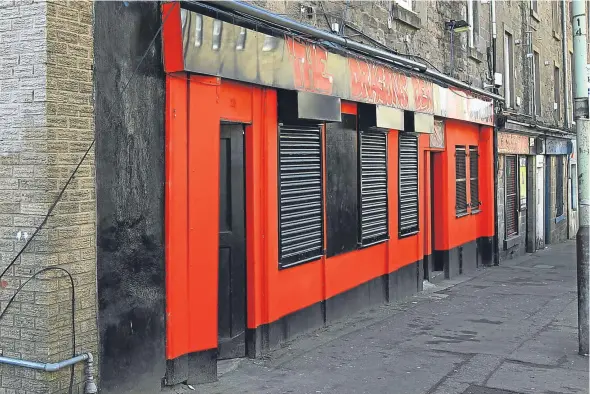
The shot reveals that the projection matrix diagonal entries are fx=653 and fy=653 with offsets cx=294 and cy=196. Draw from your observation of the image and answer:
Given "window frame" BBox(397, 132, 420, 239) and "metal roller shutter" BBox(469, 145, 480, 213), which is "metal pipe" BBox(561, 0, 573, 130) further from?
"window frame" BBox(397, 132, 420, 239)

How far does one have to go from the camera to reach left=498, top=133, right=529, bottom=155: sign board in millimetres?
15766

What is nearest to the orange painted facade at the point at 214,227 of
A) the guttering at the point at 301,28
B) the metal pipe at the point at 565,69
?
the guttering at the point at 301,28

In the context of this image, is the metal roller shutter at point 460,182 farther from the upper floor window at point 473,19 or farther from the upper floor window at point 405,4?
the upper floor window at point 405,4

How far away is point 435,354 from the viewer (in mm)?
6879

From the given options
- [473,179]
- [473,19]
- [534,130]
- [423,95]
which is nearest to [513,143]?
[534,130]

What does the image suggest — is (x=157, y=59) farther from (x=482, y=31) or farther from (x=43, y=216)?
(x=482, y=31)

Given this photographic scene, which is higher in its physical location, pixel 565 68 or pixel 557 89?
pixel 565 68

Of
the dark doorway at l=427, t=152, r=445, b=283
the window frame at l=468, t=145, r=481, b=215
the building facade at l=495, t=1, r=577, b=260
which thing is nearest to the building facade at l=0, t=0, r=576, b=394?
the dark doorway at l=427, t=152, r=445, b=283

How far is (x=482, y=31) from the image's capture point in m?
15.1

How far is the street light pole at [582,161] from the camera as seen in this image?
674 centimetres

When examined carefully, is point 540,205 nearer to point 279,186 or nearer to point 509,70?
point 509,70

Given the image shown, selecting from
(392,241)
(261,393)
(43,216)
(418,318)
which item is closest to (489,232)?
(392,241)

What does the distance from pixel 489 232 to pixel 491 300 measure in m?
4.92

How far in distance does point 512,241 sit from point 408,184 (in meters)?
6.79
